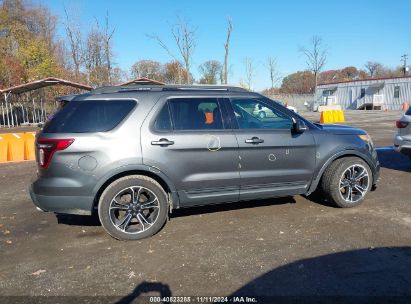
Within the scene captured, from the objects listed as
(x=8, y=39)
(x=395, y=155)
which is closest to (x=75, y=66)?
(x=8, y=39)

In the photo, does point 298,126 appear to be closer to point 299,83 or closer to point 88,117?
point 88,117

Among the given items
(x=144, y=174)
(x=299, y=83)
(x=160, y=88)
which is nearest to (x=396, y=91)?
(x=160, y=88)

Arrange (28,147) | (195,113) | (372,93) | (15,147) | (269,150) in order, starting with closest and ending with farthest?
(195,113) → (269,150) → (15,147) → (28,147) → (372,93)

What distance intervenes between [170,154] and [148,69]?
236 ft

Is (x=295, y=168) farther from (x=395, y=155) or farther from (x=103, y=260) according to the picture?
(x=395, y=155)

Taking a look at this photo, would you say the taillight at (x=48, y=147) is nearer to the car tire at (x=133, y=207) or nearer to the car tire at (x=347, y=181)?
the car tire at (x=133, y=207)

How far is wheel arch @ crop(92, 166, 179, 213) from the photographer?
4328mm

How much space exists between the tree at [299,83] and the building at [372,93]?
41.9 metres

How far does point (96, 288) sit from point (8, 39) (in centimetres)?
4120

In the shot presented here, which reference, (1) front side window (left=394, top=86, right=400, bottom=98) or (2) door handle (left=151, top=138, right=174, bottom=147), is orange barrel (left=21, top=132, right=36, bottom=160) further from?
(1) front side window (left=394, top=86, right=400, bottom=98)

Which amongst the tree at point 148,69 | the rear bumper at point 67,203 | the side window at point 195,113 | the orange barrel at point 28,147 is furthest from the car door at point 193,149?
the tree at point 148,69

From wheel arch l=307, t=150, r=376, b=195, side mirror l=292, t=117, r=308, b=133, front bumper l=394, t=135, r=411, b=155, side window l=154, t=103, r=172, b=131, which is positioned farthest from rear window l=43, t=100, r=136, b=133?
front bumper l=394, t=135, r=411, b=155

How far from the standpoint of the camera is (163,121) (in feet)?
15.0

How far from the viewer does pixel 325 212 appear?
17.4 ft
